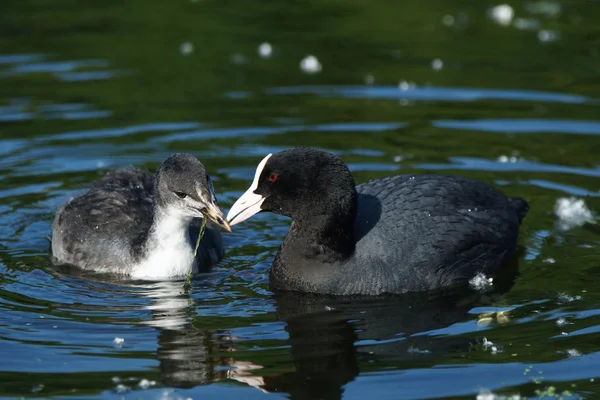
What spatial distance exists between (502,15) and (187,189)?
935cm

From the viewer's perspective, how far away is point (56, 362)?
7047 mm

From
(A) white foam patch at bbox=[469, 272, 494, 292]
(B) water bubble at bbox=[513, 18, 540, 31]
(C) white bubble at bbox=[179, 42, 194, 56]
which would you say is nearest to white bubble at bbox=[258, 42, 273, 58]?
(C) white bubble at bbox=[179, 42, 194, 56]

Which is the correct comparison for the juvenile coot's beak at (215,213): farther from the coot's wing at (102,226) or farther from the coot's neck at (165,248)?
the coot's wing at (102,226)

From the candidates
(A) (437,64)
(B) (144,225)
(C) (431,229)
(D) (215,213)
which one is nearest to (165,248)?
(B) (144,225)

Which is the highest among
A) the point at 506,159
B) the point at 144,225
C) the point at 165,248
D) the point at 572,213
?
the point at 506,159

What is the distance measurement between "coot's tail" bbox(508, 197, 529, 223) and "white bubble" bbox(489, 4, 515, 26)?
6957 millimetres

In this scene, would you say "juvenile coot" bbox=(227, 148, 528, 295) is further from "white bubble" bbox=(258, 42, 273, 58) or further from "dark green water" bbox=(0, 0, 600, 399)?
"white bubble" bbox=(258, 42, 273, 58)

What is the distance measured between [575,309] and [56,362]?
152 inches

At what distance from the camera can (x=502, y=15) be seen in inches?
642

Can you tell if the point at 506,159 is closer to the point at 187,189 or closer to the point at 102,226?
the point at 187,189

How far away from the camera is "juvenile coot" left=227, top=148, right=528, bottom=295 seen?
834 cm

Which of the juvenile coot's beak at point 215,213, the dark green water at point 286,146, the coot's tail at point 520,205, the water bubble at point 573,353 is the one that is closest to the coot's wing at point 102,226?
the dark green water at point 286,146

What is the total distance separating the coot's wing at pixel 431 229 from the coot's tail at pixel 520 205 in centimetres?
24

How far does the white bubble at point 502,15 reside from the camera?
16.2m
